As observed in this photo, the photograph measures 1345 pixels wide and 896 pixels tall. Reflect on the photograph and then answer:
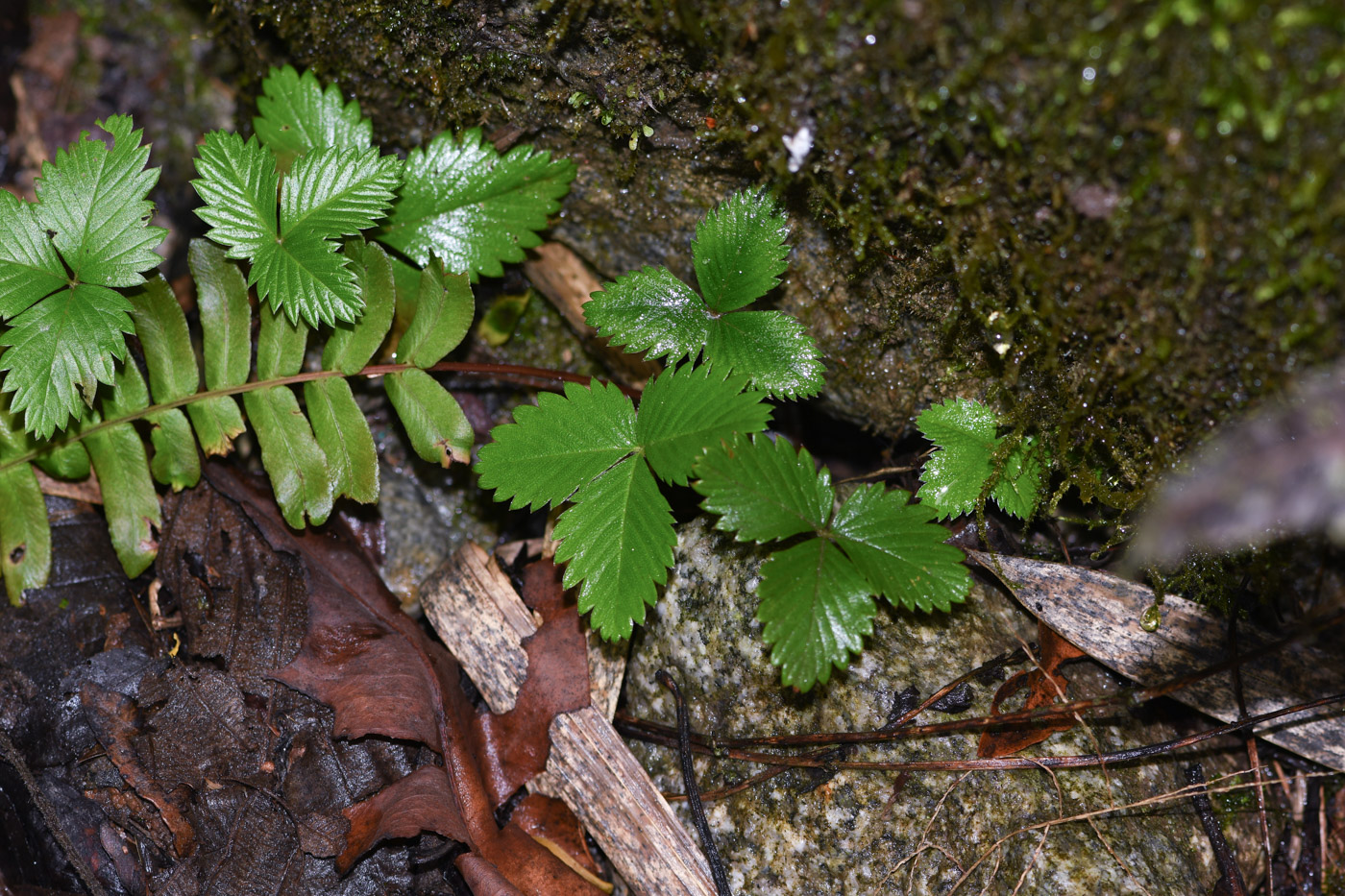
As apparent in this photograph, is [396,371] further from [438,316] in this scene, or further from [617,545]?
[617,545]

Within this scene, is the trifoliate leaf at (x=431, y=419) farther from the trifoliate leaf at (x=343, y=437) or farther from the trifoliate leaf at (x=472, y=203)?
the trifoliate leaf at (x=472, y=203)

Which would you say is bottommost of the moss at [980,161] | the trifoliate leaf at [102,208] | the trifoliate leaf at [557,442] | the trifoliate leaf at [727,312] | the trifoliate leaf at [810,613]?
the trifoliate leaf at [102,208]

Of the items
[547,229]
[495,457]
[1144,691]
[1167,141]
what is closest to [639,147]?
[547,229]

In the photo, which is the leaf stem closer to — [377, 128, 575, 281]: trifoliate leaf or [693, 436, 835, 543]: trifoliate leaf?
[377, 128, 575, 281]: trifoliate leaf

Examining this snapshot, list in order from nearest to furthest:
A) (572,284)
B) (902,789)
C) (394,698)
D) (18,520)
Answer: (902,789) → (394,698) → (18,520) → (572,284)

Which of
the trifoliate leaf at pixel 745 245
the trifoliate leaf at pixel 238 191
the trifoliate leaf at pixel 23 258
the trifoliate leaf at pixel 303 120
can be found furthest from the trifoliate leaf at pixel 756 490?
the trifoliate leaf at pixel 23 258

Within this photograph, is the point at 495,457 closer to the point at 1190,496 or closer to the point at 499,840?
the point at 499,840

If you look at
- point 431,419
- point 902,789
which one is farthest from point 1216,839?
point 431,419
